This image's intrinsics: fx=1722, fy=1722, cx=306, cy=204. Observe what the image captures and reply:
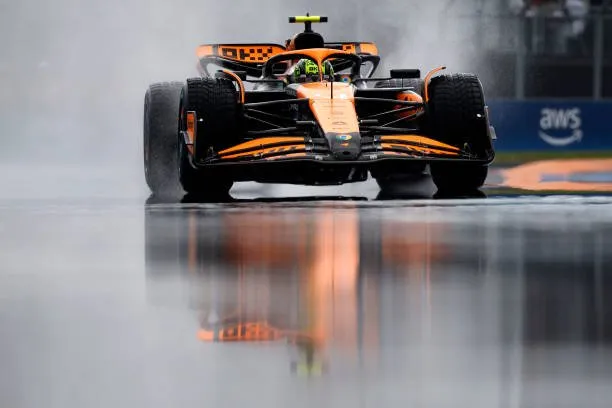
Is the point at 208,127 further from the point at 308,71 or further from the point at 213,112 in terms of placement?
the point at 308,71

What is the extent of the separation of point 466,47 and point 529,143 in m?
8.80

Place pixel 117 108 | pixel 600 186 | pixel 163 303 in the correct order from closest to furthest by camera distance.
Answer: pixel 163 303, pixel 600 186, pixel 117 108

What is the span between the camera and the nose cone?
52.4ft

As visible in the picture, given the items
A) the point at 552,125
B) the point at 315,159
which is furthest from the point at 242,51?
the point at 552,125

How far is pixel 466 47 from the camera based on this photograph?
3828cm

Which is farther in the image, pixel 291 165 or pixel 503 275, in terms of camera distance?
pixel 291 165

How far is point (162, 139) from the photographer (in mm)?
19453

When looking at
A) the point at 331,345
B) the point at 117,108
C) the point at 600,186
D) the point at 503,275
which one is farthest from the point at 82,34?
the point at 331,345

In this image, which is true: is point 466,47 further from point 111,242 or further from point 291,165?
point 111,242

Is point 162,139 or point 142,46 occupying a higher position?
point 142,46

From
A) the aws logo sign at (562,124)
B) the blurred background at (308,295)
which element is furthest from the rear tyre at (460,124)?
the aws logo sign at (562,124)

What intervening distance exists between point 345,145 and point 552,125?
14768 mm

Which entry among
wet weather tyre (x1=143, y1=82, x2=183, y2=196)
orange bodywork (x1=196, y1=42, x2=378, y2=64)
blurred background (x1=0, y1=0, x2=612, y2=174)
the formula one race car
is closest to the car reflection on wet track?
the formula one race car

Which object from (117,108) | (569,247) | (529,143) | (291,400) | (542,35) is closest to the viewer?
(291,400)
